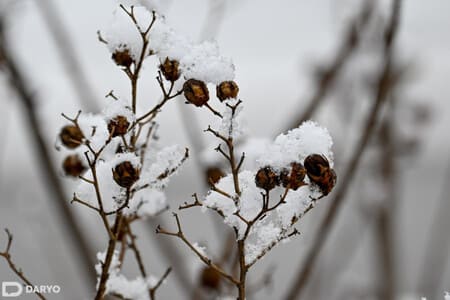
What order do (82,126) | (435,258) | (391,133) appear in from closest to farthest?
(82,126) < (435,258) < (391,133)

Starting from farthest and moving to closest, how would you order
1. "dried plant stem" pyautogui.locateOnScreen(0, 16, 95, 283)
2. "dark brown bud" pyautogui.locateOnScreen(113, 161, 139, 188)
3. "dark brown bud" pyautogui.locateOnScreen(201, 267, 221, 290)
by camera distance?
"dried plant stem" pyautogui.locateOnScreen(0, 16, 95, 283) → "dark brown bud" pyautogui.locateOnScreen(201, 267, 221, 290) → "dark brown bud" pyautogui.locateOnScreen(113, 161, 139, 188)

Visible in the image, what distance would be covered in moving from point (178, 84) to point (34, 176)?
6.19 feet

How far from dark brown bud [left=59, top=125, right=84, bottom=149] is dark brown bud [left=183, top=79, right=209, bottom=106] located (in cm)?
14

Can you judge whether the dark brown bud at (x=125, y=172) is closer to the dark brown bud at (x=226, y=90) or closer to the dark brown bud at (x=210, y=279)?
the dark brown bud at (x=226, y=90)

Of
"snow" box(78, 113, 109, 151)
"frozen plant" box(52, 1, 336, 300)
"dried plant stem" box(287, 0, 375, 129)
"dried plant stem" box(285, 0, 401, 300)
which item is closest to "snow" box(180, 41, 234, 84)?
"frozen plant" box(52, 1, 336, 300)

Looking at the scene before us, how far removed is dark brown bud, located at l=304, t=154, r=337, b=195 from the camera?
1.51ft

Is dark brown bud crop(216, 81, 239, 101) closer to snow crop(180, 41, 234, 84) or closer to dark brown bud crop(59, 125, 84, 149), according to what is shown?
snow crop(180, 41, 234, 84)

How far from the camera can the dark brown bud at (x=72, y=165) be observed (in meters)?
0.60

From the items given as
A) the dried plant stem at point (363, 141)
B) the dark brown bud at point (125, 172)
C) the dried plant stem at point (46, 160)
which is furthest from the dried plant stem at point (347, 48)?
Answer: the dark brown bud at point (125, 172)

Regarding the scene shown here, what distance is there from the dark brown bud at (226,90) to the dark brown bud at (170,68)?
0.12 ft

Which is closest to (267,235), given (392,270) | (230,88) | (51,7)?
(230,88)

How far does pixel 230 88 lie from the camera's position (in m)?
0.47

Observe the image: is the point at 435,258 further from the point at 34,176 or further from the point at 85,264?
the point at 34,176

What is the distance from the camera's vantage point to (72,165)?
0.60 m
